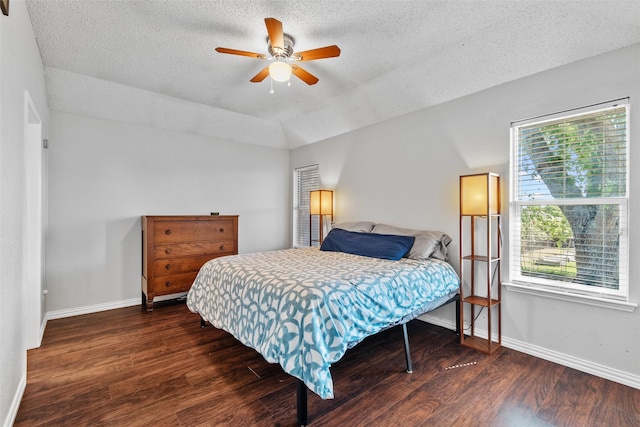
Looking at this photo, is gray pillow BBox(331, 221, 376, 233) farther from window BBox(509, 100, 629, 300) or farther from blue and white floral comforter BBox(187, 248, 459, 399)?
window BBox(509, 100, 629, 300)

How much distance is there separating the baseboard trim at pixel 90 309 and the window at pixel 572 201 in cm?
441

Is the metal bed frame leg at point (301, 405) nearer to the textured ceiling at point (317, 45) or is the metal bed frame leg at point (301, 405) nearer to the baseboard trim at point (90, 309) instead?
the textured ceiling at point (317, 45)

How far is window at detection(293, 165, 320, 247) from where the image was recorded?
520cm

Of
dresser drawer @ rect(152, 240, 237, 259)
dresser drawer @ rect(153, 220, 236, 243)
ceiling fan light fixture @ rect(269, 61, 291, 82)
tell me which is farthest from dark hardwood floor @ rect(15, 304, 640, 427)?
ceiling fan light fixture @ rect(269, 61, 291, 82)

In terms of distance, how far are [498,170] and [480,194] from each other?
1.28 ft

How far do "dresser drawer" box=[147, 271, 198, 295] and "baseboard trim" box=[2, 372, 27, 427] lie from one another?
1.52 m

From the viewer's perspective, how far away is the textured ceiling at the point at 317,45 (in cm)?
207

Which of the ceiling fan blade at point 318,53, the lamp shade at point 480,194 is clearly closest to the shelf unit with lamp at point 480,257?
the lamp shade at point 480,194

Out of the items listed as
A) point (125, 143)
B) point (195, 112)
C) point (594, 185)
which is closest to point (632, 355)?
point (594, 185)

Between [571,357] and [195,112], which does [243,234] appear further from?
[571,357]

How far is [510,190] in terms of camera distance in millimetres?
2691

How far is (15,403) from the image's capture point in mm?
1750

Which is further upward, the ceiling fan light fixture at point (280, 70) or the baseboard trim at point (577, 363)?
the ceiling fan light fixture at point (280, 70)

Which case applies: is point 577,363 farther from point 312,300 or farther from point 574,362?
point 312,300
